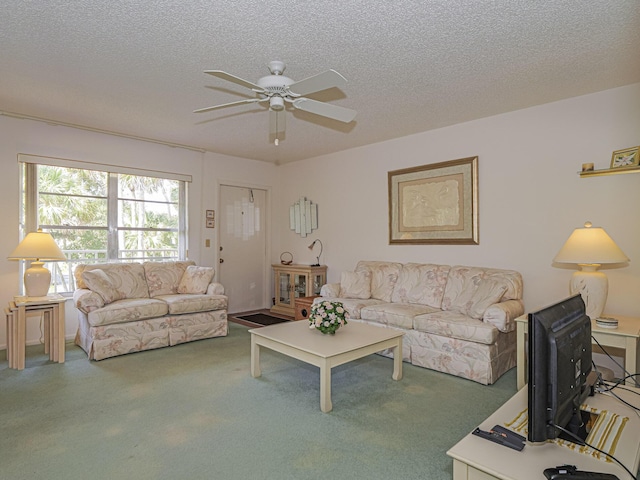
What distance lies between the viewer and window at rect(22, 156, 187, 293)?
4309 millimetres

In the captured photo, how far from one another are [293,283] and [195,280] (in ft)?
5.06

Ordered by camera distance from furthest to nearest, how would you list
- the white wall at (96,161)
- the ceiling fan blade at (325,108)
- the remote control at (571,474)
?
the white wall at (96,161) → the ceiling fan blade at (325,108) → the remote control at (571,474)

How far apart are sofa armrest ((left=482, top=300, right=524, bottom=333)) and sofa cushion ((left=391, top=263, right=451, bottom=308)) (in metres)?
0.78

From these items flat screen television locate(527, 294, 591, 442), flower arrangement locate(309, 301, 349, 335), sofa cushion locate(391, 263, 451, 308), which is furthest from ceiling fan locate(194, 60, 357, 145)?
sofa cushion locate(391, 263, 451, 308)

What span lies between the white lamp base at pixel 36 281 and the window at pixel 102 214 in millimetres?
636

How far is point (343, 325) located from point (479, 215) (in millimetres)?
1949

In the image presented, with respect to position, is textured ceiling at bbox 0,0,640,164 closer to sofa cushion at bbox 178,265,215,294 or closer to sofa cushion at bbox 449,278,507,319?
sofa cushion at bbox 449,278,507,319

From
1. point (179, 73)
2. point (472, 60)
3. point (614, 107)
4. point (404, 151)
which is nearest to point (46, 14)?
point (179, 73)

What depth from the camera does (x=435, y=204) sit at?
439cm

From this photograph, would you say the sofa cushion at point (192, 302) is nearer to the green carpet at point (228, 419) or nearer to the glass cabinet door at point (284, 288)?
the green carpet at point (228, 419)

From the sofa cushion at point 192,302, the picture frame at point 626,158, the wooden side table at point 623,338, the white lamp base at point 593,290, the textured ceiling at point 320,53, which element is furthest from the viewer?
the sofa cushion at point 192,302

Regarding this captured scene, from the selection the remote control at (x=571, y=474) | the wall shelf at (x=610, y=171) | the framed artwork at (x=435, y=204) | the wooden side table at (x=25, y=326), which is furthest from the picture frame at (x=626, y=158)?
the wooden side table at (x=25, y=326)

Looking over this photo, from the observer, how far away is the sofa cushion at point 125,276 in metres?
4.20

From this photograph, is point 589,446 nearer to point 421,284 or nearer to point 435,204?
point 421,284
